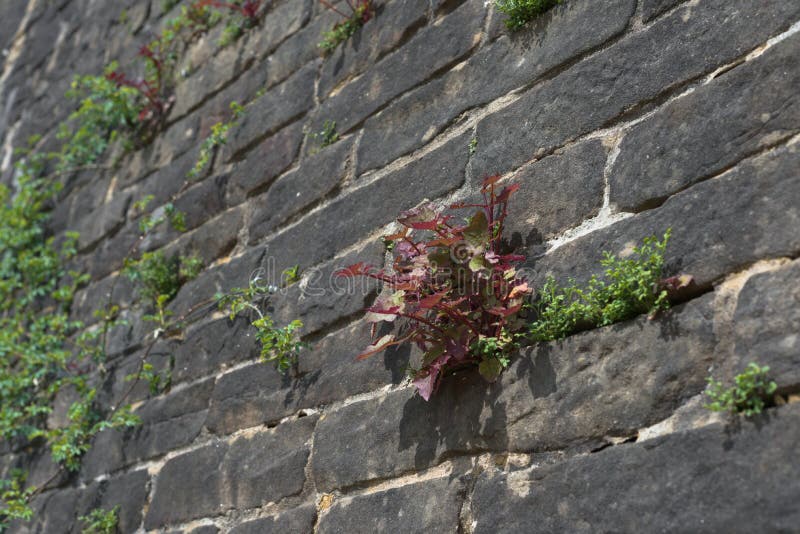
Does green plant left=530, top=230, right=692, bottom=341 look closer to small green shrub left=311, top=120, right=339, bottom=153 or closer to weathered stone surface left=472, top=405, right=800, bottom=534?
weathered stone surface left=472, top=405, right=800, bottom=534

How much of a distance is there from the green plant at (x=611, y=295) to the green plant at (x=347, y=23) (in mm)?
1458

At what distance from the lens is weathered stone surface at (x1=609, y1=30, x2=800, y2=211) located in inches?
68.0

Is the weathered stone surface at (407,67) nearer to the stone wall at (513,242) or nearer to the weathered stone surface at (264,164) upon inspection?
the stone wall at (513,242)

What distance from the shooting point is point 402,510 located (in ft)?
6.84

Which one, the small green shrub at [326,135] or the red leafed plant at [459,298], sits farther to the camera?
the small green shrub at [326,135]

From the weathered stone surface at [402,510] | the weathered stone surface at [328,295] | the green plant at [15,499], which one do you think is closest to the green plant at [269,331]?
the weathered stone surface at [328,295]

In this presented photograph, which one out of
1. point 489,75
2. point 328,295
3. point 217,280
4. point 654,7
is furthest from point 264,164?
point 654,7

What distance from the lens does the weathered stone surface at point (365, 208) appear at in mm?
2443

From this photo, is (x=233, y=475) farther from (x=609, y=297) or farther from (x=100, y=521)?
(x=609, y=297)

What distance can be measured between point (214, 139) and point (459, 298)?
1806 millimetres

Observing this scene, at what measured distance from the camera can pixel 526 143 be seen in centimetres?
225

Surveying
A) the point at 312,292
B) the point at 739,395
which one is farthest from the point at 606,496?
the point at 312,292

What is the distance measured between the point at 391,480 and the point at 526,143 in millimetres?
890

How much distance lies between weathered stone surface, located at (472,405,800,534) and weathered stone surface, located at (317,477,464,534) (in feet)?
0.38
